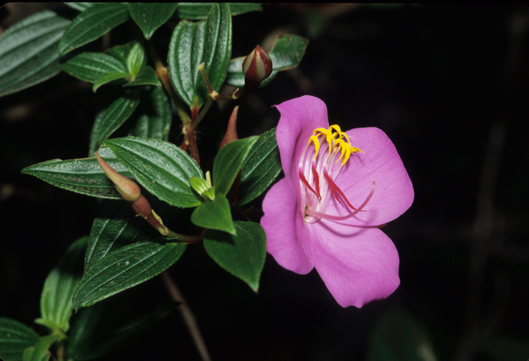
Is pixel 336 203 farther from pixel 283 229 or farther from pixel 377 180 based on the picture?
pixel 283 229

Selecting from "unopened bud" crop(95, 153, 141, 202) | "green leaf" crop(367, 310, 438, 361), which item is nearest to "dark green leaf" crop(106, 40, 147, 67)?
"unopened bud" crop(95, 153, 141, 202)

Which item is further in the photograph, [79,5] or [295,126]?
[79,5]

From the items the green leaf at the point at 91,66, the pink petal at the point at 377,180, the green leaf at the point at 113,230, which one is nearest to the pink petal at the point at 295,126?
the pink petal at the point at 377,180

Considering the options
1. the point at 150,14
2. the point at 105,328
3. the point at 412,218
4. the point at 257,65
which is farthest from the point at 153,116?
the point at 412,218

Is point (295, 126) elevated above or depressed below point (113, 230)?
above

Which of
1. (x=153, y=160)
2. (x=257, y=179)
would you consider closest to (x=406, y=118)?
(x=257, y=179)

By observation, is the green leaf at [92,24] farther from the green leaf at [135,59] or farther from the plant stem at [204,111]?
the plant stem at [204,111]
